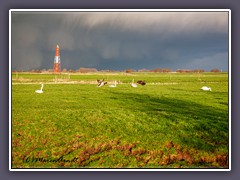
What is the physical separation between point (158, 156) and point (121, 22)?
3581 mm

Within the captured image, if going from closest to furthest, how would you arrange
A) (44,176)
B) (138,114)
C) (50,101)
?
(44,176) → (138,114) → (50,101)

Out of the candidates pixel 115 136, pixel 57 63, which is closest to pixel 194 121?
pixel 115 136

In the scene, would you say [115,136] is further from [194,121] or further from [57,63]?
[57,63]

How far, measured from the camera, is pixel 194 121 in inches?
289

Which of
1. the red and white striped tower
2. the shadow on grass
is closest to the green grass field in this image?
the shadow on grass

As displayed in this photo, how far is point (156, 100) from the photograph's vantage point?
34.2 feet

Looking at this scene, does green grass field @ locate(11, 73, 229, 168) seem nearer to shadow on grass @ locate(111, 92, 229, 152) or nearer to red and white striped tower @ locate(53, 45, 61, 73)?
shadow on grass @ locate(111, 92, 229, 152)

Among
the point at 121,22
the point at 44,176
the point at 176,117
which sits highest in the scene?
the point at 121,22

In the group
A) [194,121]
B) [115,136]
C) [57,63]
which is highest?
[57,63]

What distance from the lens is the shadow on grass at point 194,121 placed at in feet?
21.1

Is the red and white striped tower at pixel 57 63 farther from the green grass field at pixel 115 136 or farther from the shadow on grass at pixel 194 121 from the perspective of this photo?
the shadow on grass at pixel 194 121

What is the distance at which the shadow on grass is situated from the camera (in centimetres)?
642
